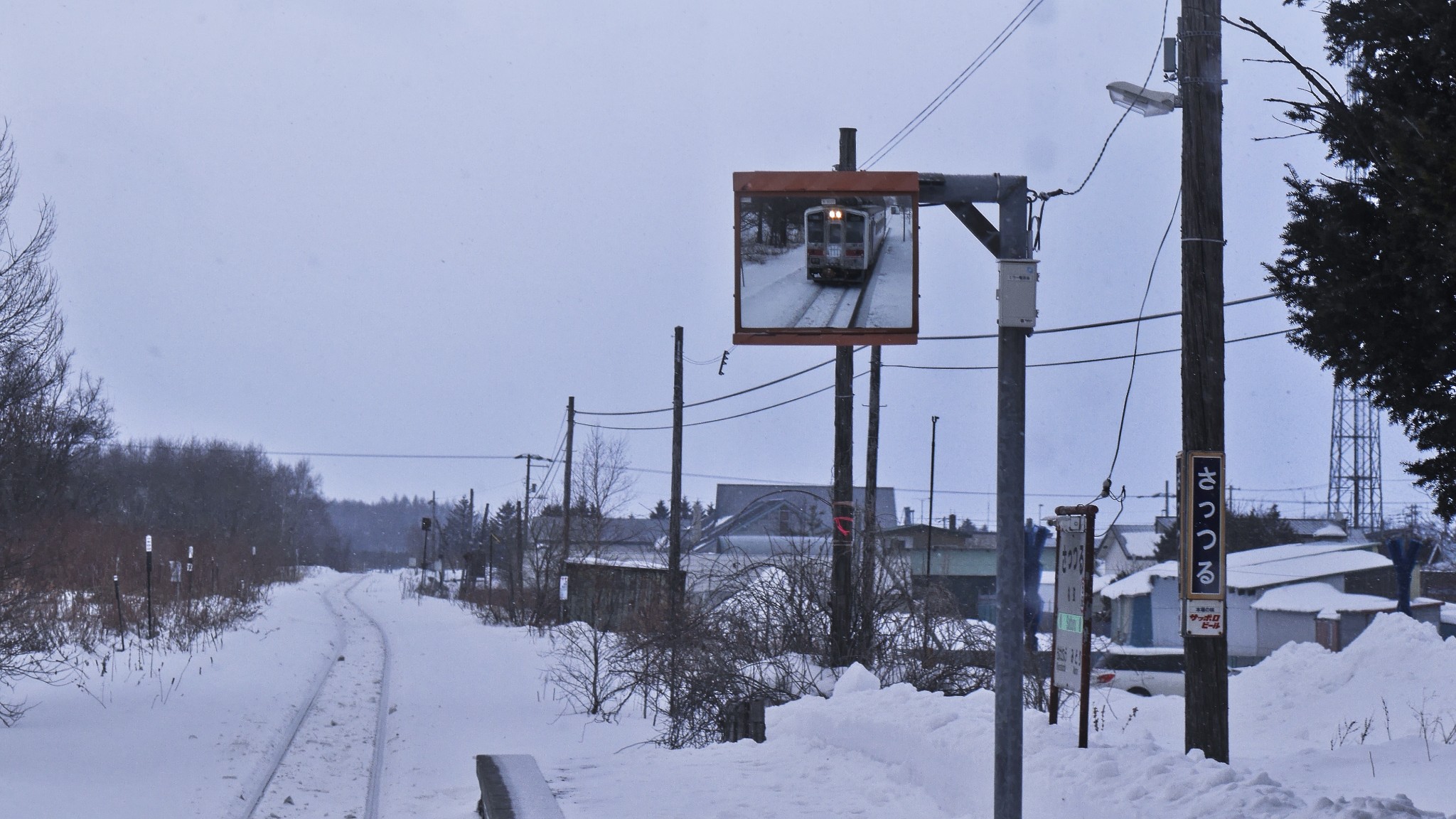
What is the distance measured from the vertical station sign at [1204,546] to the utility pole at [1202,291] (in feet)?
0.15

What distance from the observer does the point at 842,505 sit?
17.1 metres

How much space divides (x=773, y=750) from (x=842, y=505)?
6.22 m

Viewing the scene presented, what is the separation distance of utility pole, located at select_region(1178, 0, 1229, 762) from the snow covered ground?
442 millimetres

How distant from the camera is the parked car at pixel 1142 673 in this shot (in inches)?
1029

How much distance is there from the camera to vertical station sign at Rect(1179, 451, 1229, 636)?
8273 mm

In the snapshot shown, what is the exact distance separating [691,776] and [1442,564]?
246 ft

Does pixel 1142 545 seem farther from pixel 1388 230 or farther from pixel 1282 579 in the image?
pixel 1388 230

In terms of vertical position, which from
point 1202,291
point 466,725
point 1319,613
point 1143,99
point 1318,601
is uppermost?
point 1143,99

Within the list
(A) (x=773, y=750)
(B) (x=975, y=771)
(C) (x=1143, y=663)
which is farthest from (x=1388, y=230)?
(C) (x=1143, y=663)

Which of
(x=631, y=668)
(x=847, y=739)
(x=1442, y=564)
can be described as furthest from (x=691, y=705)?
(x=1442, y=564)

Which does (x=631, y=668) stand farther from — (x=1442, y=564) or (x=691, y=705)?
(x=1442, y=564)

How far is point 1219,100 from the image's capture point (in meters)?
8.77

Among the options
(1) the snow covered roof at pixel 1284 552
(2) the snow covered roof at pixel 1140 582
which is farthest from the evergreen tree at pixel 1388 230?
(2) the snow covered roof at pixel 1140 582

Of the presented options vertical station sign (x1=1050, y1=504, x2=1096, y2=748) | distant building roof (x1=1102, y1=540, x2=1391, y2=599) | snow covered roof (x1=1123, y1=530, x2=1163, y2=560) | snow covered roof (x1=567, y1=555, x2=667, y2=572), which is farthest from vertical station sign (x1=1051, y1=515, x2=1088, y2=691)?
snow covered roof (x1=1123, y1=530, x2=1163, y2=560)
